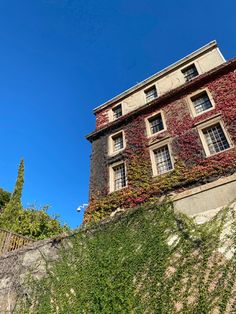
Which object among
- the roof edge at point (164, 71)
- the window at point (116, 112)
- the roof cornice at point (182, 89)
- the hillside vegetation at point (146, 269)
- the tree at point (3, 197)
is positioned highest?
the tree at point (3, 197)

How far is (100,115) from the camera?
74.2ft

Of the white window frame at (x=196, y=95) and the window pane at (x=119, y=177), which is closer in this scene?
the white window frame at (x=196, y=95)

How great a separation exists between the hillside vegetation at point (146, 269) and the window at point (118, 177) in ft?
24.0

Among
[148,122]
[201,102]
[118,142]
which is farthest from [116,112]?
[201,102]

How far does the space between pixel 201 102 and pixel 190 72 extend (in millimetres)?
3945

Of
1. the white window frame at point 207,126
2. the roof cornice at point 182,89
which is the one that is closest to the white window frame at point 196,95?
the roof cornice at point 182,89

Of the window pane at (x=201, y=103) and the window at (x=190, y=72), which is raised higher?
the window at (x=190, y=72)

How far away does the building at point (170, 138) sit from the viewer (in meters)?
13.7

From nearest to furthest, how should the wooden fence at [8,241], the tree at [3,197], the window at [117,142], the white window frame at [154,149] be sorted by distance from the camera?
1. the wooden fence at [8,241]
2. the white window frame at [154,149]
3. the window at [117,142]
4. the tree at [3,197]

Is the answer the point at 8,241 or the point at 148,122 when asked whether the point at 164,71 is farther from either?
the point at 8,241

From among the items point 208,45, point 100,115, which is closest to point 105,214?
point 100,115

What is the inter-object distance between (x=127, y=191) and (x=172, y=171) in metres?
3.16

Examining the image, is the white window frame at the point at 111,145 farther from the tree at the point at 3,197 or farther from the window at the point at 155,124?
the tree at the point at 3,197

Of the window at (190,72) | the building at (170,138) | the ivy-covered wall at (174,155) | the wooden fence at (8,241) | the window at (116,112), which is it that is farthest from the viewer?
the window at (116,112)
